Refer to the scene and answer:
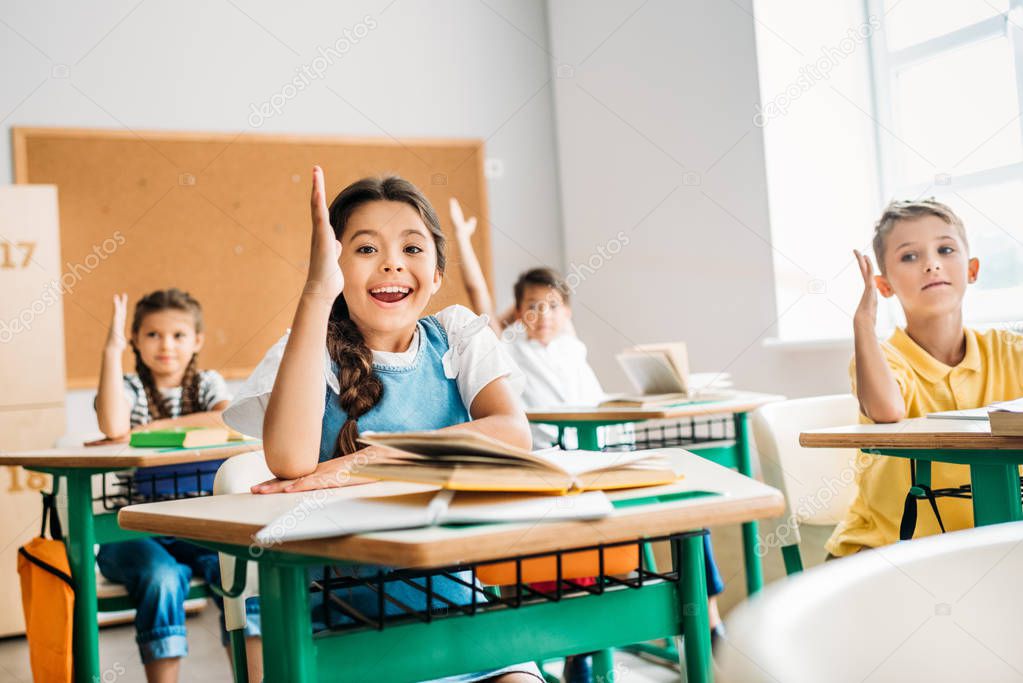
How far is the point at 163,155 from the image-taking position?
460 centimetres

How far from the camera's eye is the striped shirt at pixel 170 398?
3.20m

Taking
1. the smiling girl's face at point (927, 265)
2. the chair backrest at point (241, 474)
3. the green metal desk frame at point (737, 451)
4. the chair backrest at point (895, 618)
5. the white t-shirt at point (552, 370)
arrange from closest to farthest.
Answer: the chair backrest at point (895, 618)
the chair backrest at point (241, 474)
the smiling girl's face at point (927, 265)
the green metal desk frame at point (737, 451)
the white t-shirt at point (552, 370)

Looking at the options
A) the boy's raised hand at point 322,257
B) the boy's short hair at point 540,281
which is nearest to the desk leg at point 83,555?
the boy's raised hand at point 322,257

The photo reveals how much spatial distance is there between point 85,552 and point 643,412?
136cm

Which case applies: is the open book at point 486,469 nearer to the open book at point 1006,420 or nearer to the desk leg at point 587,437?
the open book at point 1006,420

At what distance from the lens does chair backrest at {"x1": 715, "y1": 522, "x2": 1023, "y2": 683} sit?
1.59ft

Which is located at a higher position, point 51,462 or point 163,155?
point 163,155

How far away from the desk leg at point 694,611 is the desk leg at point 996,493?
58 centimetres

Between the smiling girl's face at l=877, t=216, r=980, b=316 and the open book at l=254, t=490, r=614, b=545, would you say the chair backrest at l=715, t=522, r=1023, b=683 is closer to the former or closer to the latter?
the open book at l=254, t=490, r=614, b=545

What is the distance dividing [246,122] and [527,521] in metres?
4.30

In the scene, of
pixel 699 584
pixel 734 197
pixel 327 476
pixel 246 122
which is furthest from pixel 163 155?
pixel 699 584

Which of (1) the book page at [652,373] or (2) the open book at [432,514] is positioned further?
(1) the book page at [652,373]

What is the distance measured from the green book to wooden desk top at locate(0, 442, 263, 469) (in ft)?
0.17

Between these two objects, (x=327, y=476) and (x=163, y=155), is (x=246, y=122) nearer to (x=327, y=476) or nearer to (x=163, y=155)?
(x=163, y=155)
